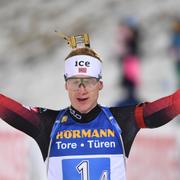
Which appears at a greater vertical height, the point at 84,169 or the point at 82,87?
the point at 82,87

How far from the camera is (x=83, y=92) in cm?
493

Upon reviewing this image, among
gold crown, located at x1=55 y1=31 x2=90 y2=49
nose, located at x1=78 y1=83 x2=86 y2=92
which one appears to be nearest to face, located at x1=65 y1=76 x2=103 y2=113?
nose, located at x1=78 y1=83 x2=86 y2=92

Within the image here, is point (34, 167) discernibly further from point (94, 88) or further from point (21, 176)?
point (94, 88)

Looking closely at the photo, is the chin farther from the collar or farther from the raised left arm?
the raised left arm

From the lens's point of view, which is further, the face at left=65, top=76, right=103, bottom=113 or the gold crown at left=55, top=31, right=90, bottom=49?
the gold crown at left=55, top=31, right=90, bottom=49

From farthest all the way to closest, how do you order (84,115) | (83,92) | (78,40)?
1. (78,40)
2. (84,115)
3. (83,92)

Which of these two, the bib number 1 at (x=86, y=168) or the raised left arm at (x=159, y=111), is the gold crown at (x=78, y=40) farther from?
the bib number 1 at (x=86, y=168)

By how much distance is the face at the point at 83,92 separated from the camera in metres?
4.95

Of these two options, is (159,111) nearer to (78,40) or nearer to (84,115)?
(84,115)

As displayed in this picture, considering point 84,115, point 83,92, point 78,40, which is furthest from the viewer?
point 78,40

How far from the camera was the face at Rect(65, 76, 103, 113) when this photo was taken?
16.2 ft

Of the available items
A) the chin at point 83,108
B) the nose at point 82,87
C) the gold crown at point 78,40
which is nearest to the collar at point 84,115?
the chin at point 83,108

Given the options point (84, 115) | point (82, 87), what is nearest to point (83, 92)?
point (82, 87)

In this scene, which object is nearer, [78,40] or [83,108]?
[83,108]
